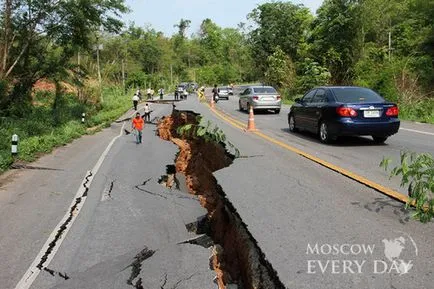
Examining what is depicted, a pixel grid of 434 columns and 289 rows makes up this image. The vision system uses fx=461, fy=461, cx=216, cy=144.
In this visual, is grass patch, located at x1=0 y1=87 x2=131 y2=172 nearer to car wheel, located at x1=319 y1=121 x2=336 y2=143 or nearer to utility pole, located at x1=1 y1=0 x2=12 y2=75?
utility pole, located at x1=1 y1=0 x2=12 y2=75

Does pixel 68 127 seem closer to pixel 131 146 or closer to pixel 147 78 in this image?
pixel 131 146

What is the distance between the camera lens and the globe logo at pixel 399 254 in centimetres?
406

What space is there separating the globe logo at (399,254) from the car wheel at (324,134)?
712cm

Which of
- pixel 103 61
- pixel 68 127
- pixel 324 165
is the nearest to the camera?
pixel 324 165

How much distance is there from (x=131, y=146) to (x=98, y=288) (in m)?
11.5

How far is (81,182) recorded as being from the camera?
940cm

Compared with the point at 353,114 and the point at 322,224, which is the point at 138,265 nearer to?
the point at 322,224

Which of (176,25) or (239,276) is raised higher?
(176,25)

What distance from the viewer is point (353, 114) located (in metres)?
11.3

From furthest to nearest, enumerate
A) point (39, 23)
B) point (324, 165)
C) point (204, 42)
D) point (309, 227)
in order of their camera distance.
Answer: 1. point (204, 42)
2. point (39, 23)
3. point (324, 165)
4. point (309, 227)

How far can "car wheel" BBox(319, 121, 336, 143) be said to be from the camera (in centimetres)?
1188

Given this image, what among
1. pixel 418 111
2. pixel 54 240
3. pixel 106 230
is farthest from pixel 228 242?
pixel 418 111

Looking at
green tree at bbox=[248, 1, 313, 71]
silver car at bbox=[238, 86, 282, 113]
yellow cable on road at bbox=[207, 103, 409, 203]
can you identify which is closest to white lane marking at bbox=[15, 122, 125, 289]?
yellow cable on road at bbox=[207, 103, 409, 203]

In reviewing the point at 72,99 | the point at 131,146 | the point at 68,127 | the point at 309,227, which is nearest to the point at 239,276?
the point at 309,227
